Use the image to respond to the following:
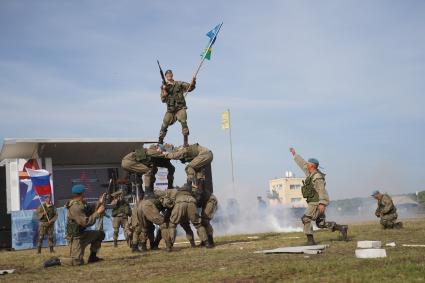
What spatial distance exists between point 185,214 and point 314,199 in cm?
375

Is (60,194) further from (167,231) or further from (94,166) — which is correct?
(167,231)

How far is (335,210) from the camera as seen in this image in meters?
76.5

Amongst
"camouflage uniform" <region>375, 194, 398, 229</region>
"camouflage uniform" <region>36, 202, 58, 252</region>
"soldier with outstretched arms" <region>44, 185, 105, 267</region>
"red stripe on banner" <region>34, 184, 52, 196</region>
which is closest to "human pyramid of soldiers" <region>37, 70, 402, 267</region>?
"soldier with outstretched arms" <region>44, 185, 105, 267</region>

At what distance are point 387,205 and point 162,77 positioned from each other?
36.1 feet

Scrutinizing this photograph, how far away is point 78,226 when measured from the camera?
38.5ft

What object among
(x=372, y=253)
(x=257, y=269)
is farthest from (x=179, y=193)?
(x=372, y=253)

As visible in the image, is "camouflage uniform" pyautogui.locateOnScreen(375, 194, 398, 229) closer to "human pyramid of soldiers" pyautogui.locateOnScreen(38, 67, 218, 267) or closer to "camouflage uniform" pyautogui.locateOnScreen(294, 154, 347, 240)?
"camouflage uniform" pyautogui.locateOnScreen(294, 154, 347, 240)

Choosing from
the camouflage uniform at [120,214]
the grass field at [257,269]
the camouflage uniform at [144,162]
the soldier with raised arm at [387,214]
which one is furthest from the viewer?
the camouflage uniform at [120,214]

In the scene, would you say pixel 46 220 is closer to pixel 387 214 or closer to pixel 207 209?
A: pixel 207 209

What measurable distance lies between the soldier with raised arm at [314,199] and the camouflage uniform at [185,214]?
3.12 meters

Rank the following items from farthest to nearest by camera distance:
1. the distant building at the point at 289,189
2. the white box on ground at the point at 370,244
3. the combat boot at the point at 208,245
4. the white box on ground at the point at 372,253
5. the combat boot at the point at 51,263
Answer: the distant building at the point at 289,189
the combat boot at the point at 208,245
the combat boot at the point at 51,263
the white box on ground at the point at 370,244
the white box on ground at the point at 372,253

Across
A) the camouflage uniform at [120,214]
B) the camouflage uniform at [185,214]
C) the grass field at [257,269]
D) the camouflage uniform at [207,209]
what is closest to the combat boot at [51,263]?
the grass field at [257,269]

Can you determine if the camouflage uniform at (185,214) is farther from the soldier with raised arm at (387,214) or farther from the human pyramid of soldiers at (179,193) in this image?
the soldier with raised arm at (387,214)

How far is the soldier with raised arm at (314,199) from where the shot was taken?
12883 millimetres
